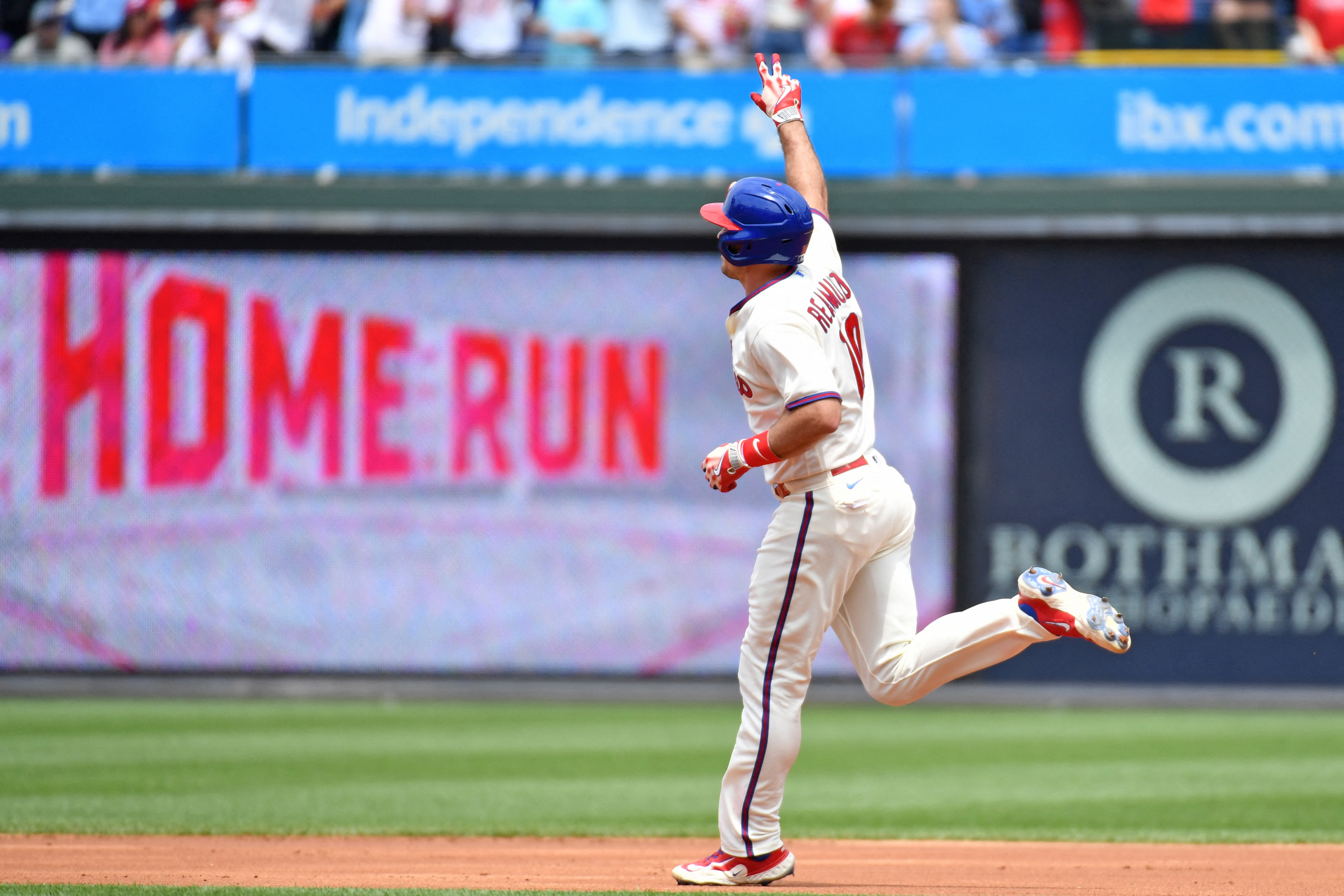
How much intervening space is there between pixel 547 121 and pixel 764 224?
22.6ft

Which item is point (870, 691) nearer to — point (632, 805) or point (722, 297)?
point (632, 805)

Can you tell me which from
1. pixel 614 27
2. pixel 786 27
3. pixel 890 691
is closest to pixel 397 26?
pixel 614 27

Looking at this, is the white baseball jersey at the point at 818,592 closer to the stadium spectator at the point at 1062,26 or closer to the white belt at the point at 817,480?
the white belt at the point at 817,480

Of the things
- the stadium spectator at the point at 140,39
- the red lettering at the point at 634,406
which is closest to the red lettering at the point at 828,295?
the red lettering at the point at 634,406

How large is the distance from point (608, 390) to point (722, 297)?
1.01 metres

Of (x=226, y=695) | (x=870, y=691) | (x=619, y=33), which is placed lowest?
(x=226, y=695)

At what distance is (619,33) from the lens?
1241cm

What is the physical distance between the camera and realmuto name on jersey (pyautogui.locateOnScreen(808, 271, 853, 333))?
481 cm

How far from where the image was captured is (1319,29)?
38.9ft

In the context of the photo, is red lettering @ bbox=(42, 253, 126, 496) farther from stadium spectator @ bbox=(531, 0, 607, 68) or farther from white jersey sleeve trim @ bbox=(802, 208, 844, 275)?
white jersey sleeve trim @ bbox=(802, 208, 844, 275)

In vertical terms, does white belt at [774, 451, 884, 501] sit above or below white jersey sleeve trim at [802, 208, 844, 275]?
below

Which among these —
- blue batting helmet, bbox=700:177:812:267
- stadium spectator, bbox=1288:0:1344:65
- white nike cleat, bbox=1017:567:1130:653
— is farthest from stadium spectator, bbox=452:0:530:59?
white nike cleat, bbox=1017:567:1130:653

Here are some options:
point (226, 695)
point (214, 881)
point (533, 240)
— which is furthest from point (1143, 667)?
point (214, 881)

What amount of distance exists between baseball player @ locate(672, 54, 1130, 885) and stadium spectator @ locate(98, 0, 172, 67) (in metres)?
8.34
